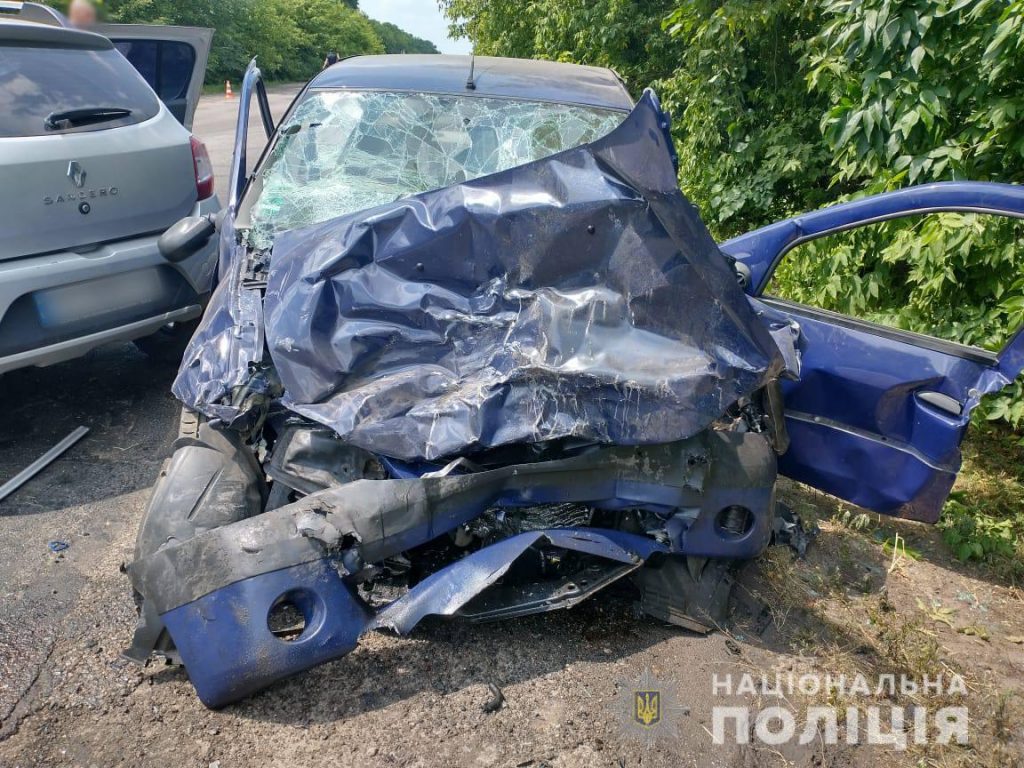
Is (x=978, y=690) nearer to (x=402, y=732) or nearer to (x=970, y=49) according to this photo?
(x=402, y=732)

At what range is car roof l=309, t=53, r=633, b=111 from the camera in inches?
148

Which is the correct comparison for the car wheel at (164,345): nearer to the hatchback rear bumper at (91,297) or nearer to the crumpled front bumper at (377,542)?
the hatchback rear bumper at (91,297)

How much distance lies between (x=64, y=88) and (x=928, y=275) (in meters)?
4.35

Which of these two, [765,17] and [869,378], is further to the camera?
[765,17]

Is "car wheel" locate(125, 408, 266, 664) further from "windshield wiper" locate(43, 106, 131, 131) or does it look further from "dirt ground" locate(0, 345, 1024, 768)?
"windshield wiper" locate(43, 106, 131, 131)

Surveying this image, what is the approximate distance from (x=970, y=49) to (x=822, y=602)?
2775 mm

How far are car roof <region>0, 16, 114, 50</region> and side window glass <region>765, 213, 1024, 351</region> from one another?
3.67m

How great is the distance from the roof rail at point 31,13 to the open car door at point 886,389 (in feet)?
12.7

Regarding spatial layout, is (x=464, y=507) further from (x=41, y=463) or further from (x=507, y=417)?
(x=41, y=463)

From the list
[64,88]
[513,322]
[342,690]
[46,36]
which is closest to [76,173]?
[64,88]

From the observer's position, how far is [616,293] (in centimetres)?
251

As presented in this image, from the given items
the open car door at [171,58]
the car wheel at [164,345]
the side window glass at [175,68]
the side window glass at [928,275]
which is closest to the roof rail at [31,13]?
the open car door at [171,58]

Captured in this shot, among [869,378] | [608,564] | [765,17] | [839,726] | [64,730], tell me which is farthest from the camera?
[765,17]

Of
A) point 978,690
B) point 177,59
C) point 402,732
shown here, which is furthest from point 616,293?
point 177,59
